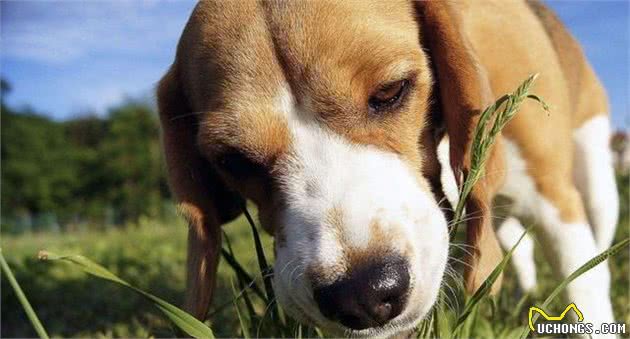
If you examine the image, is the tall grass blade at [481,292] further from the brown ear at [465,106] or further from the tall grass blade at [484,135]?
the tall grass blade at [484,135]

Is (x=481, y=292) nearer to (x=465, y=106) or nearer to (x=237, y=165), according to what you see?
(x=465, y=106)

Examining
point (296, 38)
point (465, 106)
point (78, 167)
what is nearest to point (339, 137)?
point (296, 38)

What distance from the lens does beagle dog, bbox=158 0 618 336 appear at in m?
2.44

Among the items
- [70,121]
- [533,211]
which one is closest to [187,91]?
[533,211]

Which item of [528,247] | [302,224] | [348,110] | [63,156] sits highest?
[348,110]

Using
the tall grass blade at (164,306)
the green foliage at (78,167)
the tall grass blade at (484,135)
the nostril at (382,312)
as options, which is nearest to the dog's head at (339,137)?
the nostril at (382,312)

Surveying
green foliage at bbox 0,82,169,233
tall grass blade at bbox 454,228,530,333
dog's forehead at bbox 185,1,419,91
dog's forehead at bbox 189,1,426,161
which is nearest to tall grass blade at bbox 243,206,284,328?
dog's forehead at bbox 189,1,426,161

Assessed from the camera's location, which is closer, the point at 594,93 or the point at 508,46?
the point at 508,46

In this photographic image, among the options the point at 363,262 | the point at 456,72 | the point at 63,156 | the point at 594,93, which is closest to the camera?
the point at 363,262

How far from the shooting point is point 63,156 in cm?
4038

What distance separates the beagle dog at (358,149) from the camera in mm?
2443

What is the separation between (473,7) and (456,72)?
0.76m

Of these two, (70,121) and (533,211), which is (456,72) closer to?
(533,211)

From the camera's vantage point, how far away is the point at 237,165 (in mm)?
3020
